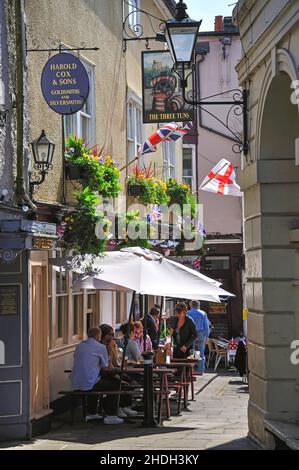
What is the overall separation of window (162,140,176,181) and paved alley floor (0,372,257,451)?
8895 mm

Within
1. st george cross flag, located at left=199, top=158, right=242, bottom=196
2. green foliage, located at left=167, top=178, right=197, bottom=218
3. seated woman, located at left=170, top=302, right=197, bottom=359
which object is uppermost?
st george cross flag, located at left=199, top=158, right=242, bottom=196

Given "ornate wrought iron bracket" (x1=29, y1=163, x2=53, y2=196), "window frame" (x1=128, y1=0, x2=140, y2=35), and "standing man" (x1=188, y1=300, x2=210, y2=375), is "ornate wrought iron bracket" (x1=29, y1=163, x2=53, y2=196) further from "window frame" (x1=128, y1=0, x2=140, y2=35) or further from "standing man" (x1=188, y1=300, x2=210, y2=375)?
"standing man" (x1=188, y1=300, x2=210, y2=375)

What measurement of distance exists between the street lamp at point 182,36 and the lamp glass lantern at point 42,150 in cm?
217

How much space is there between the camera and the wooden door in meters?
12.7

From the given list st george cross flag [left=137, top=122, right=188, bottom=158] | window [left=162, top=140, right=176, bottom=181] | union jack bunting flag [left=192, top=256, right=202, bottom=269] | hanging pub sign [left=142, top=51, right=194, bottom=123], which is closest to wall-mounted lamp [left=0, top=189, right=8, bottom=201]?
hanging pub sign [left=142, top=51, right=194, bottom=123]

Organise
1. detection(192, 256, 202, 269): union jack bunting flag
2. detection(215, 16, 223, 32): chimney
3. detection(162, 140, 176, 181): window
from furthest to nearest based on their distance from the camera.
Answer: detection(215, 16, 223, 32): chimney, detection(192, 256, 202, 269): union jack bunting flag, detection(162, 140, 176, 181): window

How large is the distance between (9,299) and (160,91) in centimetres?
694

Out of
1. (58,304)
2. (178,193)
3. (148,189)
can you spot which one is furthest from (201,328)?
(58,304)

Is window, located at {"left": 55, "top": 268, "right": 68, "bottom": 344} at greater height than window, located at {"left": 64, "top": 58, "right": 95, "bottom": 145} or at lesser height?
lesser

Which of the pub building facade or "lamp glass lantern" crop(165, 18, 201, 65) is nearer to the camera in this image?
"lamp glass lantern" crop(165, 18, 201, 65)

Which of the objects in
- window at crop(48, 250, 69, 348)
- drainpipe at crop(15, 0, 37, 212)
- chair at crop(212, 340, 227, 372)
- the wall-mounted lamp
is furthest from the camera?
chair at crop(212, 340, 227, 372)

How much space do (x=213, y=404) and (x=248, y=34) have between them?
7.66m

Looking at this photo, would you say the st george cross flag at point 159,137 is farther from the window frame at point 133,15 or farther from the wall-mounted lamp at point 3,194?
the wall-mounted lamp at point 3,194
